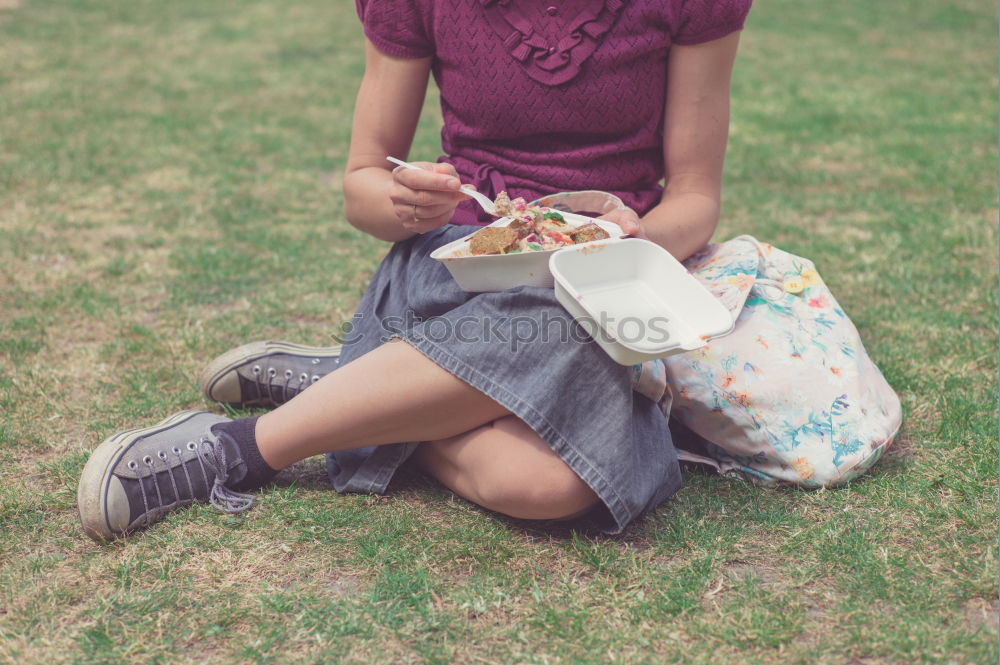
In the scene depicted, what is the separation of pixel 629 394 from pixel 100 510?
1.00 metres

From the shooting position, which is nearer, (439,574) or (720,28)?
(439,574)

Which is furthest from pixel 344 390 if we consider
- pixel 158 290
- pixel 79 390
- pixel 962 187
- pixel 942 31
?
pixel 942 31

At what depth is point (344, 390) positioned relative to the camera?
1859mm

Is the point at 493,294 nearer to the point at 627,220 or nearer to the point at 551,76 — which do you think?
the point at 627,220

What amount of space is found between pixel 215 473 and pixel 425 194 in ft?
2.30

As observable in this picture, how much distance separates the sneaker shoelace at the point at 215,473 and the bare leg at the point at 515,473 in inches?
16.8

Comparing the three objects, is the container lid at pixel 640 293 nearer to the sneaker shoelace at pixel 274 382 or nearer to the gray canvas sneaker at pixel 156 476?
the gray canvas sneaker at pixel 156 476

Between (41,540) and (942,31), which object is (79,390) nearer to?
(41,540)

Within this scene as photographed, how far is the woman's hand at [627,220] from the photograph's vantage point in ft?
6.17

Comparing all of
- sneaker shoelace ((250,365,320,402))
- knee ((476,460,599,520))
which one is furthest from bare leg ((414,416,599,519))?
sneaker shoelace ((250,365,320,402))

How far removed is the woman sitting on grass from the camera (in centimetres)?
176

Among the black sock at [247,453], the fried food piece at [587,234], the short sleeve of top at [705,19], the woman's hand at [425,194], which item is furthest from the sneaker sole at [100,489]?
the short sleeve of top at [705,19]

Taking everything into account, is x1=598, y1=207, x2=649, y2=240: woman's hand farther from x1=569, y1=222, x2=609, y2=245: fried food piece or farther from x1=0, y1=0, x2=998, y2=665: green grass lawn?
x1=0, y1=0, x2=998, y2=665: green grass lawn

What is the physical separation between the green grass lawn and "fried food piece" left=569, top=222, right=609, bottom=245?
1.86ft
